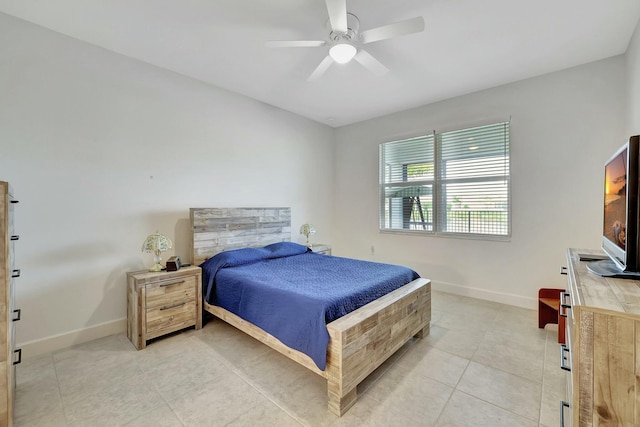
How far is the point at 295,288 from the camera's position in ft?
6.75

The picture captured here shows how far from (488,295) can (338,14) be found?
355 cm

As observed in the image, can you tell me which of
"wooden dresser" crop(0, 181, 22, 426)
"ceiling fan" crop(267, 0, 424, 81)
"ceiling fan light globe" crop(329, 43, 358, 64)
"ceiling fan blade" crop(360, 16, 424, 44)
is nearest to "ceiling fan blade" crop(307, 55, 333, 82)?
"ceiling fan" crop(267, 0, 424, 81)

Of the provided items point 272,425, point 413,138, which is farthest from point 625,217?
point 413,138

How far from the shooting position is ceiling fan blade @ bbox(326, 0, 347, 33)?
5.49 feet

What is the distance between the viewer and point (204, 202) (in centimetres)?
323

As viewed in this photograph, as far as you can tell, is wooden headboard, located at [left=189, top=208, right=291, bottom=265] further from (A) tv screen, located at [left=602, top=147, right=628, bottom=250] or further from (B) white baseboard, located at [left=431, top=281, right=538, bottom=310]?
(A) tv screen, located at [left=602, top=147, right=628, bottom=250]

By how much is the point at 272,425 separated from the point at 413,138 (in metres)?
3.88

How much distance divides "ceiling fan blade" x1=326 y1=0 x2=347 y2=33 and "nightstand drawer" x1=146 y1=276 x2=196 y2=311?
254 cm

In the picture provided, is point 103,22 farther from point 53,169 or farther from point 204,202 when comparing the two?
point 204,202

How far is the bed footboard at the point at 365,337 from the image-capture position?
5.23 feet

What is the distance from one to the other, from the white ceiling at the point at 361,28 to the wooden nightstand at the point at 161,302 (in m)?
2.14

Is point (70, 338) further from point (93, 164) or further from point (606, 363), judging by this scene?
point (606, 363)

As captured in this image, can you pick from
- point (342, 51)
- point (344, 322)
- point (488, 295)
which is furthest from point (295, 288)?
point (488, 295)

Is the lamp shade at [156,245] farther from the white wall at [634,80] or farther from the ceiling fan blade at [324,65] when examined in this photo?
the white wall at [634,80]
